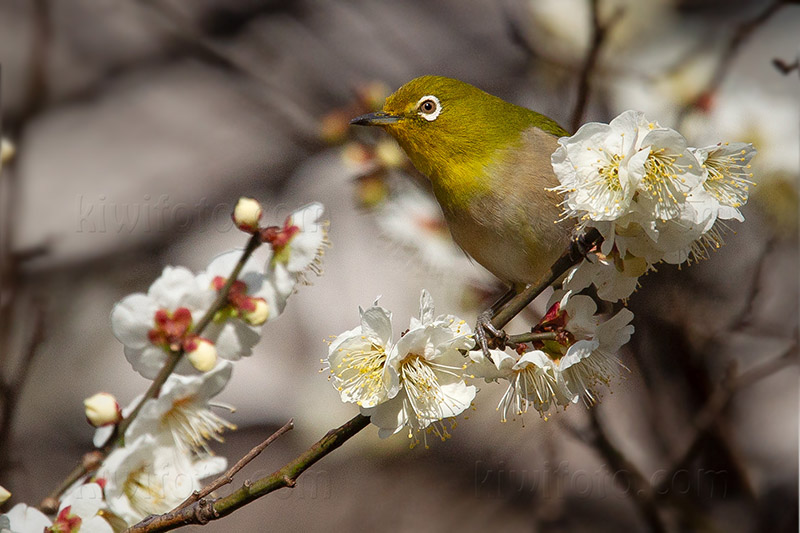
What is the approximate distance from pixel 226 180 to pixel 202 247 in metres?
0.26

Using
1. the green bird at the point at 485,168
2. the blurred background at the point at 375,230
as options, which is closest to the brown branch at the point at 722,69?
the blurred background at the point at 375,230

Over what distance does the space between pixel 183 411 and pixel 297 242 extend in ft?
0.69

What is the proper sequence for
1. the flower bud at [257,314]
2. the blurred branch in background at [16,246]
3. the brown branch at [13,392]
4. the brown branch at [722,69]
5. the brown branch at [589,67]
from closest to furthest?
1. the flower bud at [257,314]
2. the brown branch at [13,392]
3. the brown branch at [589,67]
4. the brown branch at [722,69]
5. the blurred branch in background at [16,246]

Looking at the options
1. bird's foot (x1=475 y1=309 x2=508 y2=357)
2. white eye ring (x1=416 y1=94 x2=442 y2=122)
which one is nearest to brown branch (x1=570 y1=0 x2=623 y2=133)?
white eye ring (x1=416 y1=94 x2=442 y2=122)

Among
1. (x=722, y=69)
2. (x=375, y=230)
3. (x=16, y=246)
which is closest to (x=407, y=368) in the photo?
(x=722, y=69)

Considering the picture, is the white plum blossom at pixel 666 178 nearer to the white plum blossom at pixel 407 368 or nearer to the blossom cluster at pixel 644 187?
the blossom cluster at pixel 644 187

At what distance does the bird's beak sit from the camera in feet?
3.51

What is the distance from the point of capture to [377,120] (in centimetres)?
108

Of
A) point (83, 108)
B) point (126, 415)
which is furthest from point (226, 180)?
point (126, 415)

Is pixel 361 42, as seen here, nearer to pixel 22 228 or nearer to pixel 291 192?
pixel 291 192

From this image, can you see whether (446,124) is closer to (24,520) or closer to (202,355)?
(202,355)

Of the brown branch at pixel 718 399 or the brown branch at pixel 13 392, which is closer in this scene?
the brown branch at pixel 13 392

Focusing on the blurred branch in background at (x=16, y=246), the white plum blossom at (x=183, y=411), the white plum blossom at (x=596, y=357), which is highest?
the blurred branch in background at (x=16, y=246)

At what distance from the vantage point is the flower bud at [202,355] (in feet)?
2.37
